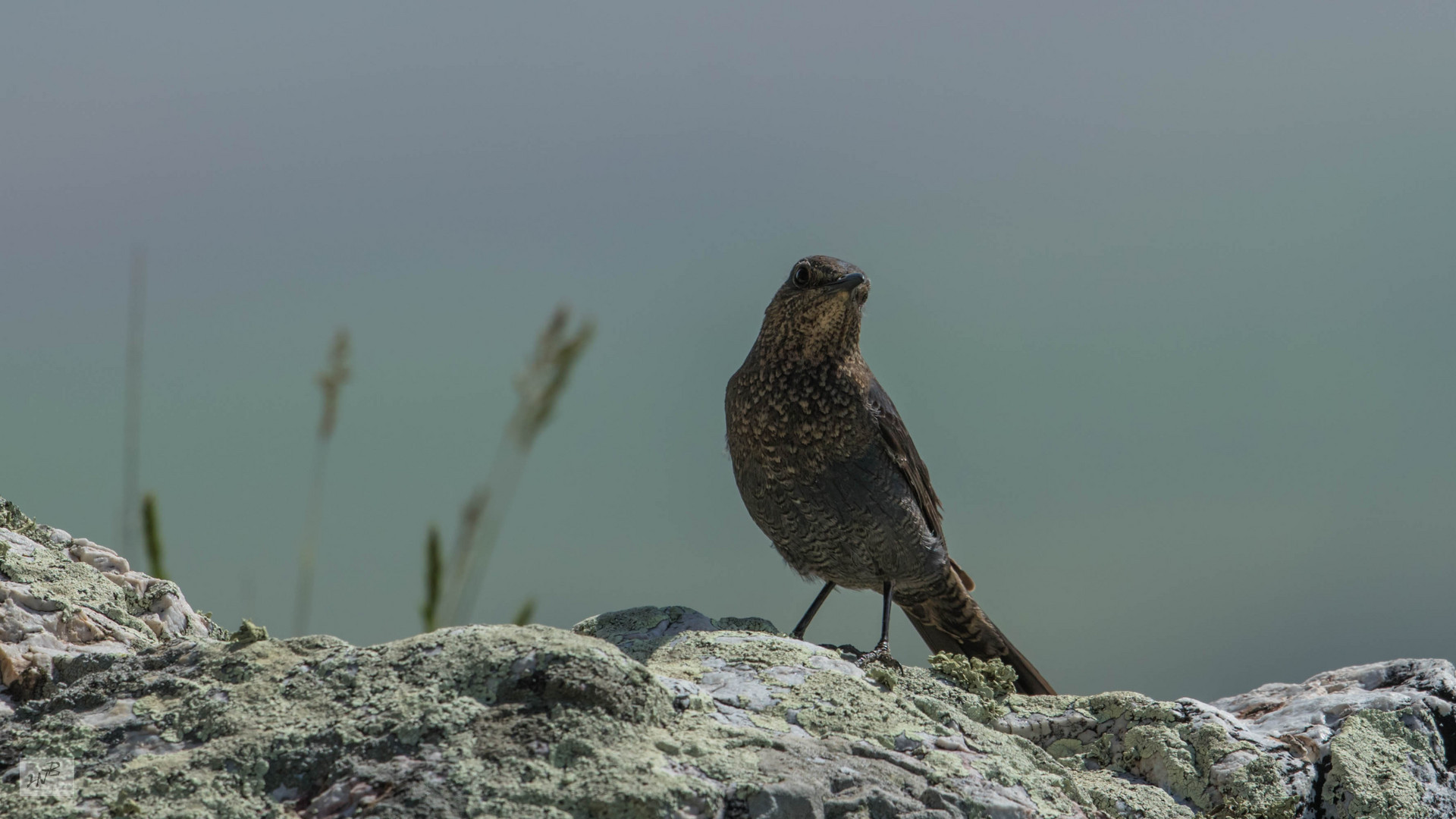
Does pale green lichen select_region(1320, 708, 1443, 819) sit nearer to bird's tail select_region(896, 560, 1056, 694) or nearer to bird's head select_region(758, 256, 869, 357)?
bird's tail select_region(896, 560, 1056, 694)

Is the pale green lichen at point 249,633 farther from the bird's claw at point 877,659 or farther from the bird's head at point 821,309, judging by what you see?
the bird's head at point 821,309

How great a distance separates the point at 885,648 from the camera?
14.7 feet

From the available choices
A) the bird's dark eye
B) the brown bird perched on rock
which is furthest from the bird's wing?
the bird's dark eye

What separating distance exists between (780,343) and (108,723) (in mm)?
3184

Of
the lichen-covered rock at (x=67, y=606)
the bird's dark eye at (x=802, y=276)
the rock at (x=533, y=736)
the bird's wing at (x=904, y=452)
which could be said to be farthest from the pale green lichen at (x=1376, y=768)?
the lichen-covered rock at (x=67, y=606)

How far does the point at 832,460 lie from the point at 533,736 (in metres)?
2.67

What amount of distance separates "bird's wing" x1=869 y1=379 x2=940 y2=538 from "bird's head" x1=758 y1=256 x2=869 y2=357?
287 millimetres

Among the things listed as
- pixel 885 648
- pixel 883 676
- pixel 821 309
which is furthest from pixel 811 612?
pixel 883 676

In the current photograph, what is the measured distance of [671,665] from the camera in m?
3.01

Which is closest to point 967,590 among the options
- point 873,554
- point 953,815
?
point 873,554

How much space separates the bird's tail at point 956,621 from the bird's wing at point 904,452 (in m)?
0.26

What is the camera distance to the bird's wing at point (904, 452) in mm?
4926

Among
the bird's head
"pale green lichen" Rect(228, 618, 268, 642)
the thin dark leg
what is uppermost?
the bird's head

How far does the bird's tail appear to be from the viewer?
202 inches
